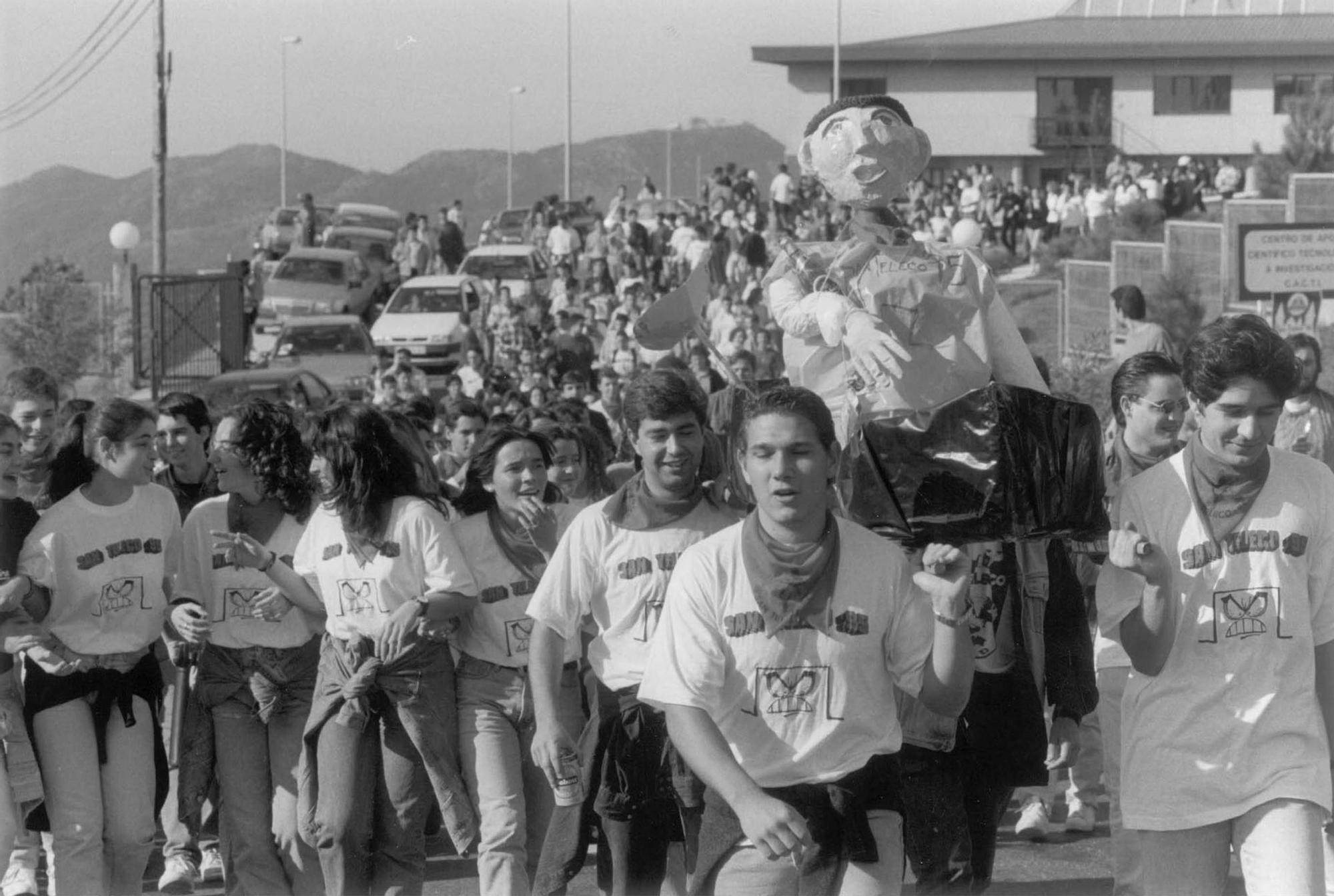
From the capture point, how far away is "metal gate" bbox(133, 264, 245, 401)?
80.6 feet

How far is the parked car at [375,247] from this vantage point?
110ft

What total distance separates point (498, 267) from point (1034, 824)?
23.8 metres

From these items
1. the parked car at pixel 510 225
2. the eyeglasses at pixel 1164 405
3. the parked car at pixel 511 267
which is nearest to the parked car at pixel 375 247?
the parked car at pixel 510 225

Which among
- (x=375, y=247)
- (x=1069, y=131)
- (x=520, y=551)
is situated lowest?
(x=520, y=551)

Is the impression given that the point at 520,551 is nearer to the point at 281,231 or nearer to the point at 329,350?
the point at 329,350

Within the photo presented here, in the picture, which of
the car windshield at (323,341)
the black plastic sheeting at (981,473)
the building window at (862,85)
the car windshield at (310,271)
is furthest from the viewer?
the building window at (862,85)

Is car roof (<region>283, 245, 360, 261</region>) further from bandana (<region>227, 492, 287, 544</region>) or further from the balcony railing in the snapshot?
bandana (<region>227, 492, 287, 544</region>)

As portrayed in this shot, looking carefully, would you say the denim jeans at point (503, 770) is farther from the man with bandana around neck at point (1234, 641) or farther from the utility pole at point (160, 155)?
the utility pole at point (160, 155)

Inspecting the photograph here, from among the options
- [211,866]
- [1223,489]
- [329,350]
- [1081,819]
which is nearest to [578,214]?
[329,350]

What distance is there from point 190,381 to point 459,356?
3.65m

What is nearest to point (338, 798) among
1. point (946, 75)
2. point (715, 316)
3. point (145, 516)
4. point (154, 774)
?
point (154, 774)

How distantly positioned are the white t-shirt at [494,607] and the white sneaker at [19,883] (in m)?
1.90

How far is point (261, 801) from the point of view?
5703 millimetres

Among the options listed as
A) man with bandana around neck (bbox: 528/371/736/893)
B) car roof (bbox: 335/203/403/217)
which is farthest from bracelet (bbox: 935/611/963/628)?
car roof (bbox: 335/203/403/217)
